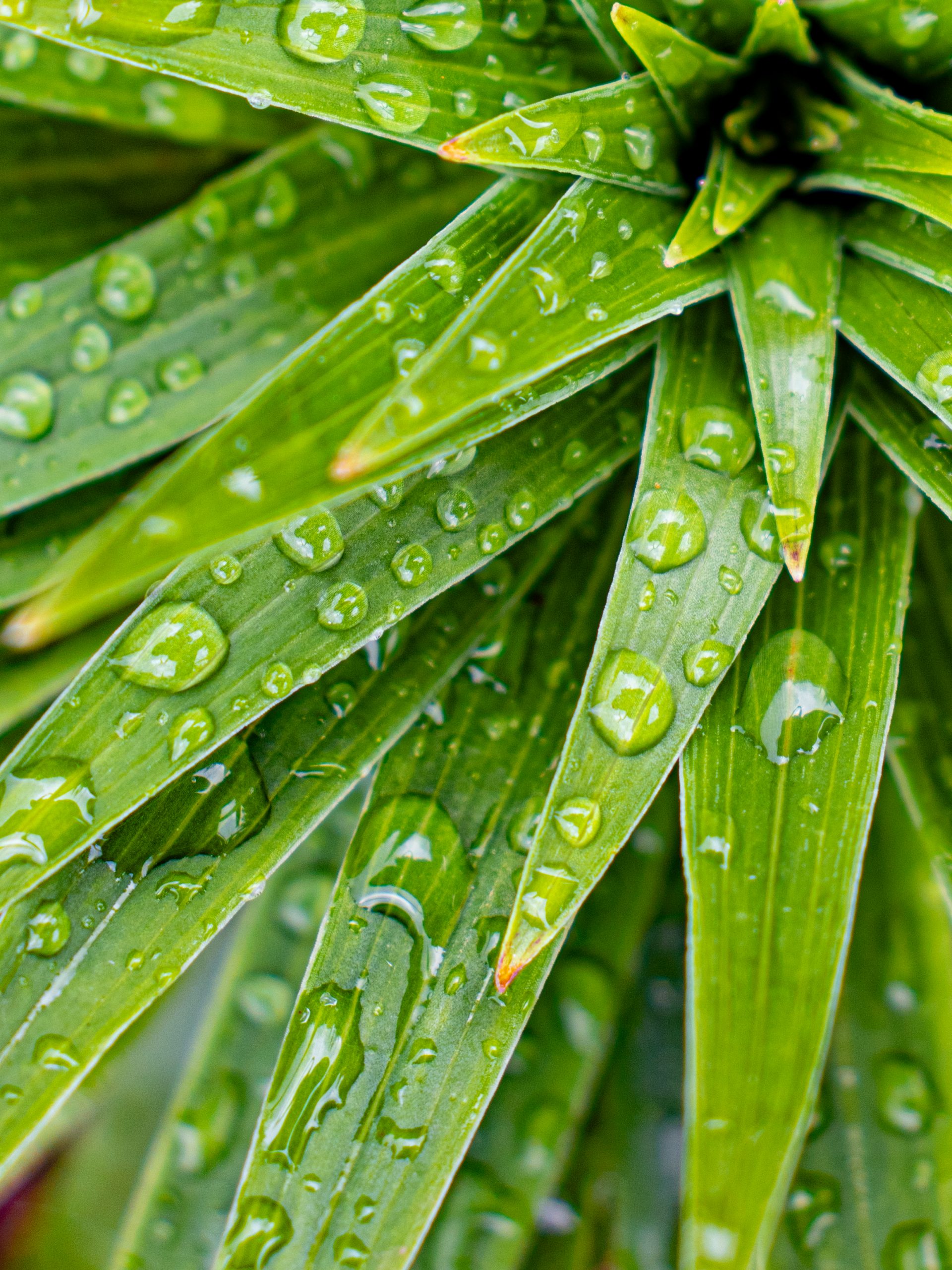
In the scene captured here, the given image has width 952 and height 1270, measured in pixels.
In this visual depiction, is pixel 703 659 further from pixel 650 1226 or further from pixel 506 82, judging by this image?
pixel 650 1226

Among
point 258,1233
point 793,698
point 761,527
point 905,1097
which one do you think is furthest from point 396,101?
point 905,1097

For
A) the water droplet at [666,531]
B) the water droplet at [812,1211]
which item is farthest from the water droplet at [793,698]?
the water droplet at [812,1211]

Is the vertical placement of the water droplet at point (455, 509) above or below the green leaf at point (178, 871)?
above

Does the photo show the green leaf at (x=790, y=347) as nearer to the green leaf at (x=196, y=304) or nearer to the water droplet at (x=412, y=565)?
the water droplet at (x=412, y=565)

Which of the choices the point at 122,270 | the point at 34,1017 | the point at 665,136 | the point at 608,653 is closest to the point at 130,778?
the point at 34,1017

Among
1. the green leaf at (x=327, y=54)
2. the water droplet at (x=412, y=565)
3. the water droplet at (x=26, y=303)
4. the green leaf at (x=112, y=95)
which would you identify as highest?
the green leaf at (x=112, y=95)

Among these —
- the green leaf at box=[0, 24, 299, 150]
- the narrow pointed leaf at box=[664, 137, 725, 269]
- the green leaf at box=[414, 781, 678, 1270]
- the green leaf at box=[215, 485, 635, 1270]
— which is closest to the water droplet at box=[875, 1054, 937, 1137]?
the green leaf at box=[414, 781, 678, 1270]

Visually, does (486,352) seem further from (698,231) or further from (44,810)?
(44,810)
